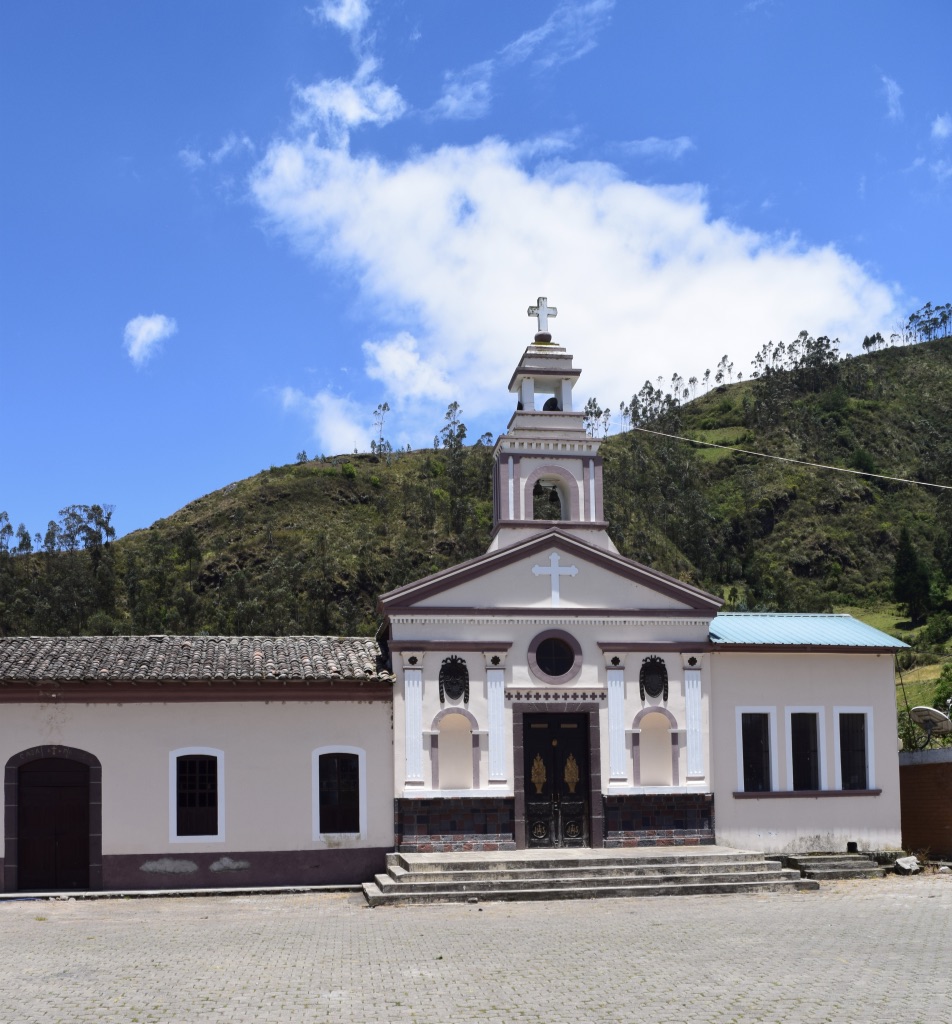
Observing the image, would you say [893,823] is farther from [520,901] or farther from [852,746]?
[520,901]

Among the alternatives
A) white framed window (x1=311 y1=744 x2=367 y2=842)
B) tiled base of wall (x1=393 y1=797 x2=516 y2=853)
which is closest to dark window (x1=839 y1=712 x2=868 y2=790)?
tiled base of wall (x1=393 y1=797 x2=516 y2=853)

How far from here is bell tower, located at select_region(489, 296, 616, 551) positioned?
24.8 m

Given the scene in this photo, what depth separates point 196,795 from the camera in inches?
879

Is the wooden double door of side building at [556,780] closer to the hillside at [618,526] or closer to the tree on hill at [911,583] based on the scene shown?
the hillside at [618,526]

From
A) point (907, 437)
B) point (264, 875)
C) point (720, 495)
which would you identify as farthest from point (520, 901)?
point (907, 437)

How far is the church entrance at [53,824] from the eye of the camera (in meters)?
22.0

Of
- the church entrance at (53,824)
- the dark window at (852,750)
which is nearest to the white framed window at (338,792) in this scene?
the church entrance at (53,824)

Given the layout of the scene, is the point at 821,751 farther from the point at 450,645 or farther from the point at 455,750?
the point at 450,645

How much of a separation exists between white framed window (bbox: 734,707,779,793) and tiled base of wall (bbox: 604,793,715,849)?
1063 mm

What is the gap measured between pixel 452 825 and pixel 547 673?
3327mm

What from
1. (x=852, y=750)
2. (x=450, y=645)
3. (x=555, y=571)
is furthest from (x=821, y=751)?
(x=450, y=645)

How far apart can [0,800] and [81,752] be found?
1.58 m

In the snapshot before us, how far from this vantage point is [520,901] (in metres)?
19.7

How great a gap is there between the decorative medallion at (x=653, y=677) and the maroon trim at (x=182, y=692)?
485 centimetres
